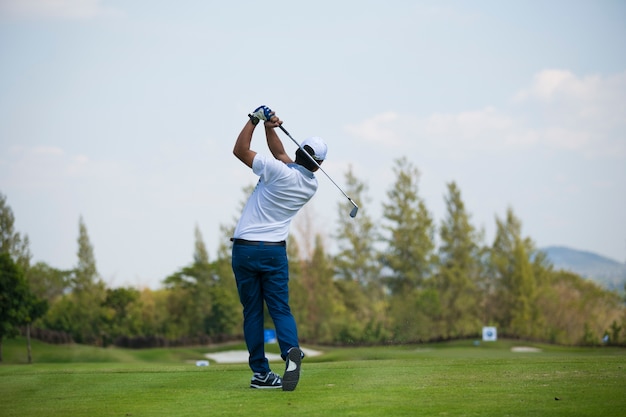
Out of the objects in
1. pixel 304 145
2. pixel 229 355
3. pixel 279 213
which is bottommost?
pixel 229 355

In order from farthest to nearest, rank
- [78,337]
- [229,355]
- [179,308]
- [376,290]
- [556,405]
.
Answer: [179,308] < [376,290] < [78,337] < [229,355] < [556,405]

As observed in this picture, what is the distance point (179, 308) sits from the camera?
78312 millimetres

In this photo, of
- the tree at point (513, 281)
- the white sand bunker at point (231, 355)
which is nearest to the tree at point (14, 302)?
the white sand bunker at point (231, 355)

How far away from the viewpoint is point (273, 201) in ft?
28.2

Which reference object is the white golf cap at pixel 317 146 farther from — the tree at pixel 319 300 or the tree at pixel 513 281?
the tree at pixel 513 281

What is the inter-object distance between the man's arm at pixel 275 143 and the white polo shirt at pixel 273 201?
0.92ft

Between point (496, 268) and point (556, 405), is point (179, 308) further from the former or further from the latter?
point (556, 405)

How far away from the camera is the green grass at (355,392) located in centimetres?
645

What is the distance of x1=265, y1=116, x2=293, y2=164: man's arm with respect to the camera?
8891mm

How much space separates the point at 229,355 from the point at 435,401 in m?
44.2

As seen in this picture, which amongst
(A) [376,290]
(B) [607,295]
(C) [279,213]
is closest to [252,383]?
(C) [279,213]

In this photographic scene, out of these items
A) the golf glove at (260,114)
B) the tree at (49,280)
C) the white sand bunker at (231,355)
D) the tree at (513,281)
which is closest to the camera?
the golf glove at (260,114)

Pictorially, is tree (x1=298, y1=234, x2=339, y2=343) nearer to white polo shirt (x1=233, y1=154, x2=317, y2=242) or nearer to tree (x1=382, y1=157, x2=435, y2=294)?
tree (x1=382, y1=157, x2=435, y2=294)

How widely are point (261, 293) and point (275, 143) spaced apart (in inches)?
59.2
